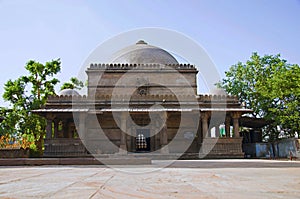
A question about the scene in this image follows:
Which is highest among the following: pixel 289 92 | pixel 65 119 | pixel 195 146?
pixel 289 92

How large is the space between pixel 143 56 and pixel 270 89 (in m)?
9.44

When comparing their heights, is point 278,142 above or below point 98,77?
below

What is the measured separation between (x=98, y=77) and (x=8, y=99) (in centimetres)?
731

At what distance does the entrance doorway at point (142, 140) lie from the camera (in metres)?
18.7

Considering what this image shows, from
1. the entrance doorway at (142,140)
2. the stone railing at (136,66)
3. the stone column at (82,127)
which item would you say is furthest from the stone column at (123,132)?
the stone railing at (136,66)

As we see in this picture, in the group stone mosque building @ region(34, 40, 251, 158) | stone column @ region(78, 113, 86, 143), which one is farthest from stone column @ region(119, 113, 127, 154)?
stone column @ region(78, 113, 86, 143)

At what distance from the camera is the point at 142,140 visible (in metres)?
20.0

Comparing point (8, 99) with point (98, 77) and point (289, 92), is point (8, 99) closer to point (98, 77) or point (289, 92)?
point (98, 77)

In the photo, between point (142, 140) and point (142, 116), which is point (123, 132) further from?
point (142, 140)

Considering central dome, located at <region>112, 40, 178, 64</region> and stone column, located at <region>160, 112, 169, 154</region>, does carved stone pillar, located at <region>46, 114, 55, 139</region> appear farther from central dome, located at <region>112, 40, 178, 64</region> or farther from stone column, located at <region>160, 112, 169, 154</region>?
central dome, located at <region>112, 40, 178, 64</region>

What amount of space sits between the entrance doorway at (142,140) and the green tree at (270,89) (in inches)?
307

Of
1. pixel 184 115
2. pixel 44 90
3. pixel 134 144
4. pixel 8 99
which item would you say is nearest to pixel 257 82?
pixel 184 115

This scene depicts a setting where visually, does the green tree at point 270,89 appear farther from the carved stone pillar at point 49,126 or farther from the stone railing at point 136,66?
the carved stone pillar at point 49,126

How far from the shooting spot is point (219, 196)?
2.50 meters
